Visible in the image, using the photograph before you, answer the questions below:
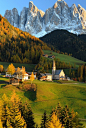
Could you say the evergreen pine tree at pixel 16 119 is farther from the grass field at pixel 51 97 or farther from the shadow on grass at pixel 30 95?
the shadow on grass at pixel 30 95

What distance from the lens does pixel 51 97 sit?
5472cm

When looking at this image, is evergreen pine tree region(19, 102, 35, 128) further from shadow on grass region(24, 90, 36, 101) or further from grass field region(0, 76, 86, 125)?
shadow on grass region(24, 90, 36, 101)

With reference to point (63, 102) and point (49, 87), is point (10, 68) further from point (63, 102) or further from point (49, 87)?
point (63, 102)

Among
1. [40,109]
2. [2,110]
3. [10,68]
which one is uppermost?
[10,68]

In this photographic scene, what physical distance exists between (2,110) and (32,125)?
886 cm

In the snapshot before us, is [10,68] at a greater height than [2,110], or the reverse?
[10,68]

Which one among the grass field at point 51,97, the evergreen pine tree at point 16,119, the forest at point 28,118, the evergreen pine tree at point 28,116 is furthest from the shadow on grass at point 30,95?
the evergreen pine tree at point 16,119

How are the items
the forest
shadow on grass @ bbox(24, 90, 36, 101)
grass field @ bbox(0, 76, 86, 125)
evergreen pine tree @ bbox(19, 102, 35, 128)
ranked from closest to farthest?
the forest → evergreen pine tree @ bbox(19, 102, 35, 128) → grass field @ bbox(0, 76, 86, 125) → shadow on grass @ bbox(24, 90, 36, 101)

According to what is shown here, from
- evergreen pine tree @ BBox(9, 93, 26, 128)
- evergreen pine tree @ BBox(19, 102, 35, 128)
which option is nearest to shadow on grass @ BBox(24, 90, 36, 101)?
evergreen pine tree @ BBox(19, 102, 35, 128)

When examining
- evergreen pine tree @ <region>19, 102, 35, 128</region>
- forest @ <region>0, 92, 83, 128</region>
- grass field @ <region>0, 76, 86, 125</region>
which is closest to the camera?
forest @ <region>0, 92, 83, 128</region>

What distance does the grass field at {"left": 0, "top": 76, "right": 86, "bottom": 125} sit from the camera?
4640 cm

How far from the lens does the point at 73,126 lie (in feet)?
97.9

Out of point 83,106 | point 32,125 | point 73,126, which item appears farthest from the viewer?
point 83,106

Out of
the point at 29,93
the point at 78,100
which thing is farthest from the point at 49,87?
the point at 78,100
